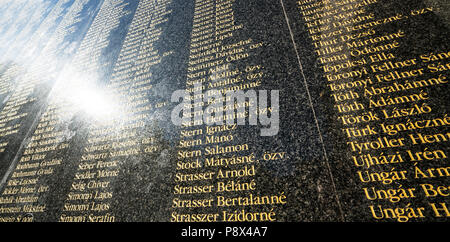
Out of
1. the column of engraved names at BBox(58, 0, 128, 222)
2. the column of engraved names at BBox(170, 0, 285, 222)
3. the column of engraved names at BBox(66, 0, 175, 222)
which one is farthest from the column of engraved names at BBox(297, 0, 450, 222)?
the column of engraved names at BBox(58, 0, 128, 222)

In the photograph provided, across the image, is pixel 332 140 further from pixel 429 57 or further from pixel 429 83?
pixel 429 57

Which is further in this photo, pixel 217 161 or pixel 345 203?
pixel 217 161

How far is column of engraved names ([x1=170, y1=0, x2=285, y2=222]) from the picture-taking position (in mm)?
2332

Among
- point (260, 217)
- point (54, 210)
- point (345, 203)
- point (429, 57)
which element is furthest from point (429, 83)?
point (54, 210)

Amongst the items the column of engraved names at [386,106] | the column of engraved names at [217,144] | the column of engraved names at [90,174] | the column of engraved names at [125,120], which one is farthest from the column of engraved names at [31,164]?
the column of engraved names at [386,106]

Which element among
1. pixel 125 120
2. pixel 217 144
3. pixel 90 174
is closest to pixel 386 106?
pixel 217 144

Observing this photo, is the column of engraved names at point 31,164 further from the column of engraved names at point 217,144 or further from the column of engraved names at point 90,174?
the column of engraved names at point 217,144

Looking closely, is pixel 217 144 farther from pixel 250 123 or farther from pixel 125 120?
pixel 125 120

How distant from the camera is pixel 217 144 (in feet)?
9.07

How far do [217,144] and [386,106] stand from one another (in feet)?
7.12

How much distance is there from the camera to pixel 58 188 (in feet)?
11.0

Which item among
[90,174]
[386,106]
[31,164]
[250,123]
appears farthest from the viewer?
[31,164]

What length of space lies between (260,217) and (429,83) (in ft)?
8.23

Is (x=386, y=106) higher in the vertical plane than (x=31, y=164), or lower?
higher
